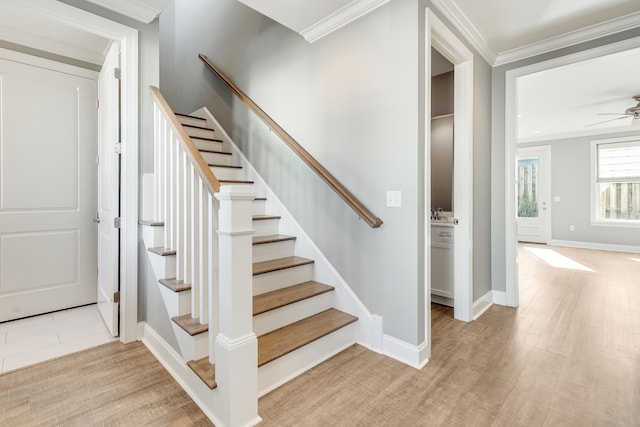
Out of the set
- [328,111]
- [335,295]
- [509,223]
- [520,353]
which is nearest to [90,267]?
[335,295]

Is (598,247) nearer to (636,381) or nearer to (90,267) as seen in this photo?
(636,381)

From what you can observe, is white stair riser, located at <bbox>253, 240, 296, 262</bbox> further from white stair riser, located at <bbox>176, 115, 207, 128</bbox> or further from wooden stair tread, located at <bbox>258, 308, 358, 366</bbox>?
white stair riser, located at <bbox>176, 115, 207, 128</bbox>

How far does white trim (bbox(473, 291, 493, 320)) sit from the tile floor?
300cm

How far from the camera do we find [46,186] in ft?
9.00

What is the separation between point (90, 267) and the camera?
298 centimetres

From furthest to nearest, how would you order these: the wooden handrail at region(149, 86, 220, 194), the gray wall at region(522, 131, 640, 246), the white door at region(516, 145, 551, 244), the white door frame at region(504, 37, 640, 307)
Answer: the white door at region(516, 145, 551, 244) < the gray wall at region(522, 131, 640, 246) < the white door frame at region(504, 37, 640, 307) < the wooden handrail at region(149, 86, 220, 194)

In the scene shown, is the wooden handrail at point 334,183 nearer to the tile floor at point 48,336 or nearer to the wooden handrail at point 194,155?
the wooden handrail at point 194,155

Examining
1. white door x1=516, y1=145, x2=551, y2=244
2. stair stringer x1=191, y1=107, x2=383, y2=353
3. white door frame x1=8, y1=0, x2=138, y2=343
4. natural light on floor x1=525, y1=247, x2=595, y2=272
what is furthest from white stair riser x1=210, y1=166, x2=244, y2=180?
white door x1=516, y1=145, x2=551, y2=244

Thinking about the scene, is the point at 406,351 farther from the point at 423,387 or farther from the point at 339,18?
the point at 339,18

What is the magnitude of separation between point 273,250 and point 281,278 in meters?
0.32

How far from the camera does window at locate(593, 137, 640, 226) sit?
6.05 m

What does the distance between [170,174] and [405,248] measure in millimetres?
1579

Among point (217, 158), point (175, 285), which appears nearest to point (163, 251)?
point (175, 285)

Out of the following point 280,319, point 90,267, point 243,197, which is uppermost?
point 243,197
